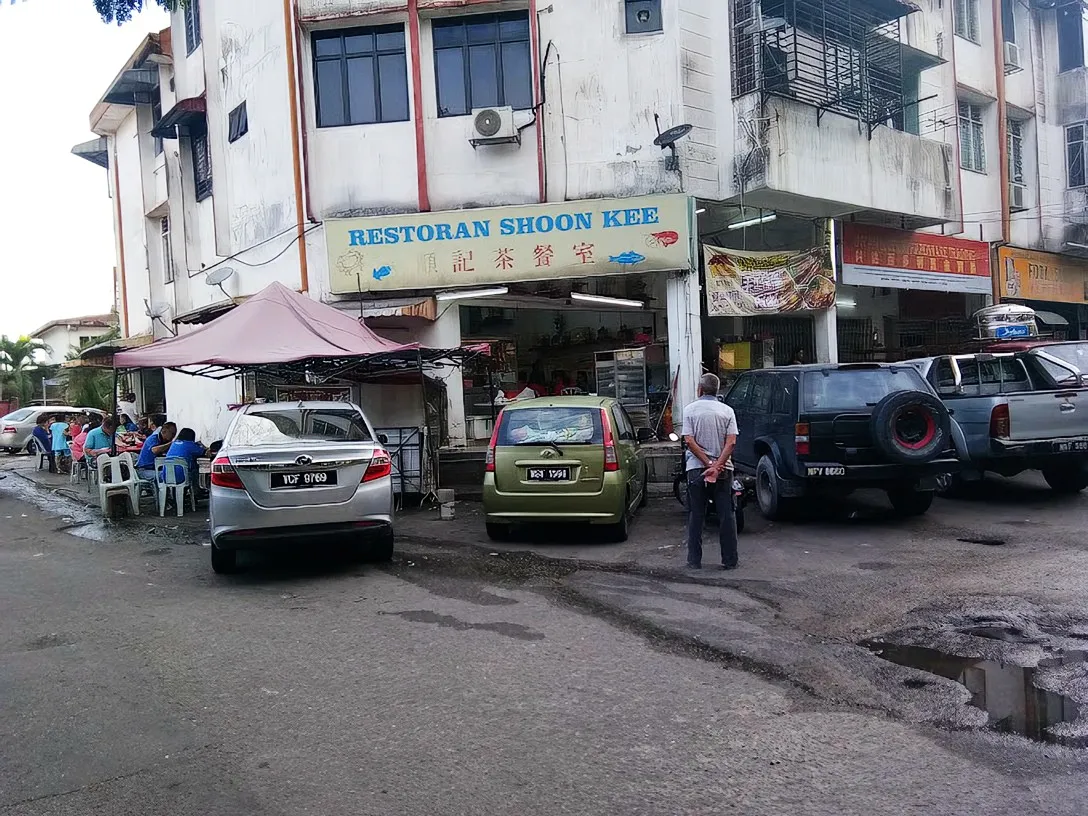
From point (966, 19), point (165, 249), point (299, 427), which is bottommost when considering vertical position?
point (299, 427)

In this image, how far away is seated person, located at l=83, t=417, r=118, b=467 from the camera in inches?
566

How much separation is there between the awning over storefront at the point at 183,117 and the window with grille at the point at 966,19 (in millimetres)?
17438

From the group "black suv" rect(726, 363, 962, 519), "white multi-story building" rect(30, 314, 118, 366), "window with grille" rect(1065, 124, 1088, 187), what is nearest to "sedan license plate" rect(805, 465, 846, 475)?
"black suv" rect(726, 363, 962, 519)

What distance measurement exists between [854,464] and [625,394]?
6.35 metres

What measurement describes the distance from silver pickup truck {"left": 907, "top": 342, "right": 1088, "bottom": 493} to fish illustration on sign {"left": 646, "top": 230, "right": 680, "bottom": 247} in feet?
14.9

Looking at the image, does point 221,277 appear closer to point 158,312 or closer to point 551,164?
point 158,312

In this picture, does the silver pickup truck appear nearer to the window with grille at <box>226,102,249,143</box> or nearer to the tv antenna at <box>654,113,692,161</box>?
the tv antenna at <box>654,113,692,161</box>

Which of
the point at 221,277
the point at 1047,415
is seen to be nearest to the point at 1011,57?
the point at 1047,415

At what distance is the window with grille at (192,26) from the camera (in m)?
18.0

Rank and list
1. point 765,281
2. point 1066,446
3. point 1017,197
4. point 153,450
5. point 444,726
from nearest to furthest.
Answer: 1. point 444,726
2. point 1066,446
3. point 153,450
4. point 765,281
5. point 1017,197

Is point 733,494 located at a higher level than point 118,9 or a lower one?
lower

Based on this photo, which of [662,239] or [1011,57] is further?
[1011,57]

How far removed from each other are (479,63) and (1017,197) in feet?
48.0

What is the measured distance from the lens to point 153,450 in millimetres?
12383
